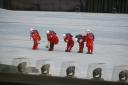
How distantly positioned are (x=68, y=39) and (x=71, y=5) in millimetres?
177

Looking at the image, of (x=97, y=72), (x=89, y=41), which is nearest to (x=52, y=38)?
(x=89, y=41)

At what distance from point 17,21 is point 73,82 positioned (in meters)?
0.44

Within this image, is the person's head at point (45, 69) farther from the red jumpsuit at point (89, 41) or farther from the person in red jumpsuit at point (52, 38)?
the red jumpsuit at point (89, 41)

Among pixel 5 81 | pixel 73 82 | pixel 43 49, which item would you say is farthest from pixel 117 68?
pixel 5 81

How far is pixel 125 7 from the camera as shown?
6.81 ft

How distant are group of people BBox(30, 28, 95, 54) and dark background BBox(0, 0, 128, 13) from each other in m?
0.12

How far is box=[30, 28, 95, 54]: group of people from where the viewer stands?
6.91 ft

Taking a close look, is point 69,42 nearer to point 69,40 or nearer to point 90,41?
point 69,40

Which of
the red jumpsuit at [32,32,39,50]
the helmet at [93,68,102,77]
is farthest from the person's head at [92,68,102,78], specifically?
the red jumpsuit at [32,32,39,50]

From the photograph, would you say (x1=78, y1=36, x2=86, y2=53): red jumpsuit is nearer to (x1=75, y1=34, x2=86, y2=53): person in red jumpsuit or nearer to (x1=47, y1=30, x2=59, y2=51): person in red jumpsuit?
(x1=75, y1=34, x2=86, y2=53): person in red jumpsuit

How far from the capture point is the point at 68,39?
2137 millimetres

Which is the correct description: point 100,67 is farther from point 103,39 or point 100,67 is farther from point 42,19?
point 42,19

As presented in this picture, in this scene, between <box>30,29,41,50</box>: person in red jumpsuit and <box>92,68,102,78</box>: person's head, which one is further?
<box>30,29,41,50</box>: person in red jumpsuit

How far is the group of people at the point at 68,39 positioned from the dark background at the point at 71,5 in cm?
12
